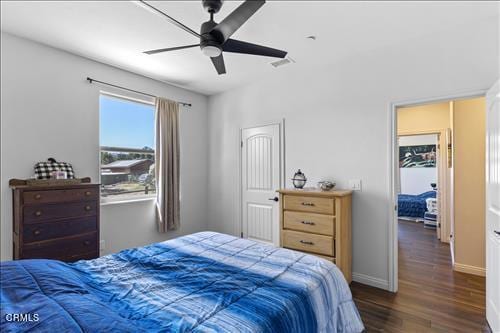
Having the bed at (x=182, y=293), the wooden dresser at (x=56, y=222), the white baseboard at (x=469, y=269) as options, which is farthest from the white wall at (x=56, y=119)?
→ the white baseboard at (x=469, y=269)

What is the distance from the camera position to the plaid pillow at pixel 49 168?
8.30 feet

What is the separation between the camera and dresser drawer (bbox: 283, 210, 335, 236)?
266cm

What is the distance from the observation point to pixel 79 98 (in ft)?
9.56

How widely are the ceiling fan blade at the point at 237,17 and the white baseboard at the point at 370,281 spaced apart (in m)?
2.87

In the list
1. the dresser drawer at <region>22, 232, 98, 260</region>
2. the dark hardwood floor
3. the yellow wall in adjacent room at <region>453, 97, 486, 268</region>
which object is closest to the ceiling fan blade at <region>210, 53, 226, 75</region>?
the dresser drawer at <region>22, 232, 98, 260</region>

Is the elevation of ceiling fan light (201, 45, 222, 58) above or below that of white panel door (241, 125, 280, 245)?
above

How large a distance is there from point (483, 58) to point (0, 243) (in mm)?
4895

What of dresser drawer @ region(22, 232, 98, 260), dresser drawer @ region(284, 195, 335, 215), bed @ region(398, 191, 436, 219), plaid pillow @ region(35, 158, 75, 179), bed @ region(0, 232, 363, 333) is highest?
plaid pillow @ region(35, 158, 75, 179)

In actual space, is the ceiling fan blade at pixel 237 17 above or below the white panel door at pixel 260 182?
above

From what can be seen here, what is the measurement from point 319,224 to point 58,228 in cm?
264

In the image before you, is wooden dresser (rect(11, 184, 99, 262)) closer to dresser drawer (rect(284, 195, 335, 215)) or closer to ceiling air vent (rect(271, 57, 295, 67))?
dresser drawer (rect(284, 195, 335, 215))

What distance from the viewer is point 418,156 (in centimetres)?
688

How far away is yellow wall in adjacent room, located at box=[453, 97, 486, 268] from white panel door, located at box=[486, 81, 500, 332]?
3.96 ft

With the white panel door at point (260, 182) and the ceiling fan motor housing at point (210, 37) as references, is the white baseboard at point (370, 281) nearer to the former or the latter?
the white panel door at point (260, 182)
